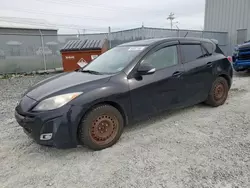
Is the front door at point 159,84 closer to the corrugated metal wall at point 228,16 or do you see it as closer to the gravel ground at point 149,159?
the gravel ground at point 149,159

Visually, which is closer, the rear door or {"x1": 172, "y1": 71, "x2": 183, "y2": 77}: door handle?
{"x1": 172, "y1": 71, "x2": 183, "y2": 77}: door handle

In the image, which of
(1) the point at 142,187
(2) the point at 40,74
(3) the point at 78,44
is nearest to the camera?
(1) the point at 142,187

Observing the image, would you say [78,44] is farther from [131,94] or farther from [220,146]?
[220,146]

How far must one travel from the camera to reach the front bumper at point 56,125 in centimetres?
273

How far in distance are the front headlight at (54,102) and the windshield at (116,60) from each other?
A: 89 cm

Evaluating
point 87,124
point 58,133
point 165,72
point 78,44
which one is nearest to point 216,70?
point 165,72

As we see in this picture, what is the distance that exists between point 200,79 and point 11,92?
18.8 feet

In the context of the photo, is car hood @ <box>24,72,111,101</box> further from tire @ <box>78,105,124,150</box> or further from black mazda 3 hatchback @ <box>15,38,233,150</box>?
tire @ <box>78,105,124,150</box>

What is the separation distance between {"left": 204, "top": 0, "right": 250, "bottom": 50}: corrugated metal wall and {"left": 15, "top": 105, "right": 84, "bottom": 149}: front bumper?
48.3 ft

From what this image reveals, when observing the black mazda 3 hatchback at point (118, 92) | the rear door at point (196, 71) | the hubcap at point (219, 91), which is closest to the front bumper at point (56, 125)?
the black mazda 3 hatchback at point (118, 92)

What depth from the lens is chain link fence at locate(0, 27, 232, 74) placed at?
10359mm

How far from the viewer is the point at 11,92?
682cm

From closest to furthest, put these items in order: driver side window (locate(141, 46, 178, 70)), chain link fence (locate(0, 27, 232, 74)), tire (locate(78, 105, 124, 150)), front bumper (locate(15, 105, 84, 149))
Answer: front bumper (locate(15, 105, 84, 149)) → tire (locate(78, 105, 124, 150)) → driver side window (locate(141, 46, 178, 70)) → chain link fence (locate(0, 27, 232, 74))

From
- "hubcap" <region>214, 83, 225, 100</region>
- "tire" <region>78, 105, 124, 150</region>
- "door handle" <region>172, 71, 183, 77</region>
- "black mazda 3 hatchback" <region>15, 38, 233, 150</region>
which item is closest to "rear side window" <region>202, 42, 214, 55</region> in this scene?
"black mazda 3 hatchback" <region>15, 38, 233, 150</region>
